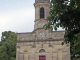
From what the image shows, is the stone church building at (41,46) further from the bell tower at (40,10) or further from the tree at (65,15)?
the tree at (65,15)

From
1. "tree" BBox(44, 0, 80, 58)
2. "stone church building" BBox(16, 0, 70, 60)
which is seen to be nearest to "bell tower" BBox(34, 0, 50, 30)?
"stone church building" BBox(16, 0, 70, 60)

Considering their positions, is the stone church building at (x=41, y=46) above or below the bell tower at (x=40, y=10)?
below

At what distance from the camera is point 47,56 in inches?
909

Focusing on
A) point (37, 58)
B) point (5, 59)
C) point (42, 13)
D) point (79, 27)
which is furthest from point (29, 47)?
point (79, 27)

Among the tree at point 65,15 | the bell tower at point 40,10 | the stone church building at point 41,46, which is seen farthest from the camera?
the bell tower at point 40,10

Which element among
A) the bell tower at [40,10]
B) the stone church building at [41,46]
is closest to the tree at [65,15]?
the stone church building at [41,46]

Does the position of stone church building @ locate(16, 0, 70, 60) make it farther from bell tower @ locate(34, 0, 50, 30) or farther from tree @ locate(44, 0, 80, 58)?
tree @ locate(44, 0, 80, 58)

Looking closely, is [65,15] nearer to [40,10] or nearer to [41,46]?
[41,46]

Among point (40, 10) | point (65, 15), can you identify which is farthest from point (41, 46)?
point (65, 15)

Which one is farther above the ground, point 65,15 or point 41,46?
point 65,15

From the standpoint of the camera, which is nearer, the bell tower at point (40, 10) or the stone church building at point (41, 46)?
the stone church building at point (41, 46)

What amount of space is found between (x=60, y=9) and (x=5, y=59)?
25679mm

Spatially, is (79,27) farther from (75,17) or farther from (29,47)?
(29,47)

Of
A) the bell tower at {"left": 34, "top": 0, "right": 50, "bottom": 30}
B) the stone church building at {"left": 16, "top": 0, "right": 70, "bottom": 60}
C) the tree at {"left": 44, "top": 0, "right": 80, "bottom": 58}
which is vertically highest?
the bell tower at {"left": 34, "top": 0, "right": 50, "bottom": 30}
